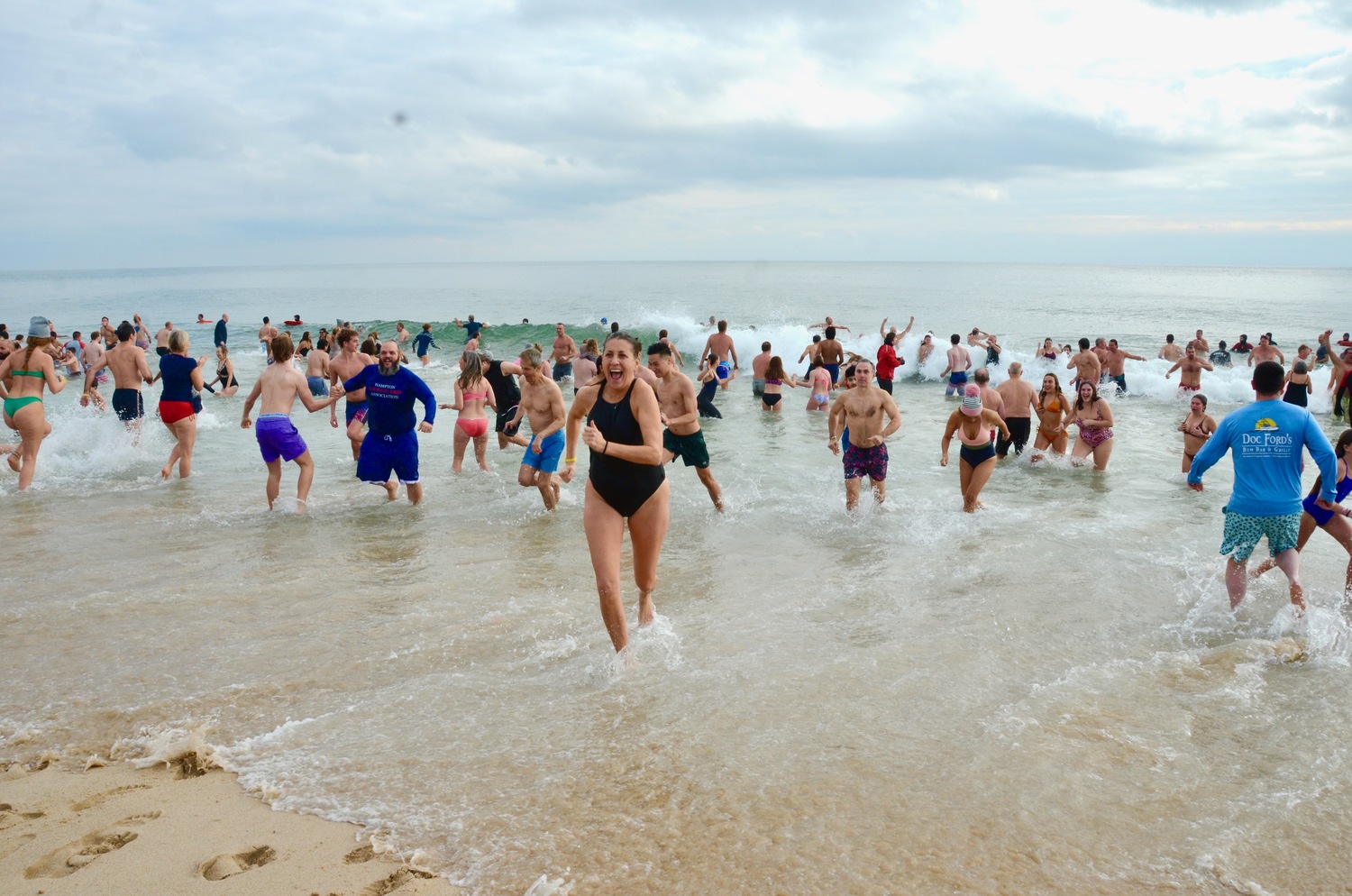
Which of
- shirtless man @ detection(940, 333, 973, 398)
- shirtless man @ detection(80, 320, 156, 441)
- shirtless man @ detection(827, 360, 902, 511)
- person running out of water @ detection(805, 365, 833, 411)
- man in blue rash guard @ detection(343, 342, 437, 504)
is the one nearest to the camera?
man in blue rash guard @ detection(343, 342, 437, 504)

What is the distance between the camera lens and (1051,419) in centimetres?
→ 1103

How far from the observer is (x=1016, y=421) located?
11.4 m

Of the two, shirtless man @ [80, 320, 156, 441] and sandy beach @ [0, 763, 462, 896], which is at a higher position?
shirtless man @ [80, 320, 156, 441]

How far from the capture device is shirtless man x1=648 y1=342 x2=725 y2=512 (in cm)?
751

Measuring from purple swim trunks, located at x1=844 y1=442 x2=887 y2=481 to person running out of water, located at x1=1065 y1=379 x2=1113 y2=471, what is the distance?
370cm

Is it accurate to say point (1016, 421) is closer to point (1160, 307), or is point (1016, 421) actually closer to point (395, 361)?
point (395, 361)

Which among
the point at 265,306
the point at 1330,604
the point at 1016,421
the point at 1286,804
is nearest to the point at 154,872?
the point at 1286,804

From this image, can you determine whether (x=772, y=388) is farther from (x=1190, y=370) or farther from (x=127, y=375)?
(x=127, y=375)

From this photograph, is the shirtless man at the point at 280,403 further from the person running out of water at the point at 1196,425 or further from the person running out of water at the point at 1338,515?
the person running out of water at the point at 1196,425

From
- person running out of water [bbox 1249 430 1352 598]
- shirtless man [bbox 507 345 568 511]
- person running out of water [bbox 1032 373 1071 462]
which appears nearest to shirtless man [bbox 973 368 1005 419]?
person running out of water [bbox 1032 373 1071 462]

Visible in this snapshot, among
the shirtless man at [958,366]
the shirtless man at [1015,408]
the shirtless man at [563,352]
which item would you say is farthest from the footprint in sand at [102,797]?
the shirtless man at [958,366]

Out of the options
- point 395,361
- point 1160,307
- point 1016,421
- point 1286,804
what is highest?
point 1160,307

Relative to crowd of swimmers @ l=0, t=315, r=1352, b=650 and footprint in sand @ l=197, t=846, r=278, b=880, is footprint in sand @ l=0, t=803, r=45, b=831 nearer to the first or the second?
footprint in sand @ l=197, t=846, r=278, b=880

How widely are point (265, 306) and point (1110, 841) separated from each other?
81.6 metres
